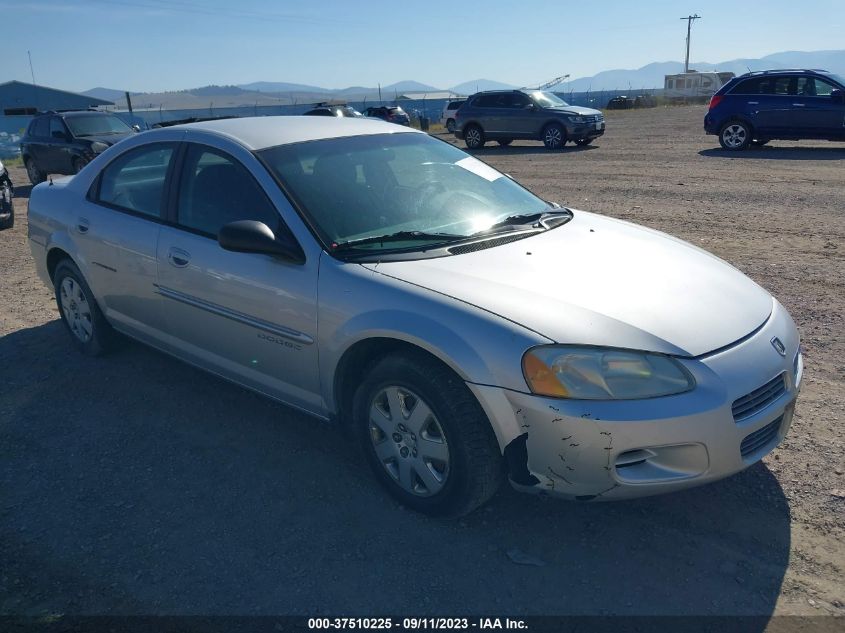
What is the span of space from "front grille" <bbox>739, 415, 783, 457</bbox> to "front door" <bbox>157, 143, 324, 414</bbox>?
1.88 m

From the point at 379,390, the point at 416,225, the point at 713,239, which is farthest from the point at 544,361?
the point at 713,239

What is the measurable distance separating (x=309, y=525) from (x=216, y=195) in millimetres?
1883

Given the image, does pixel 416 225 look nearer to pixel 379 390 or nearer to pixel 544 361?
pixel 379 390

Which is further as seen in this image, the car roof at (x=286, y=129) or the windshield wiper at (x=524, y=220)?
the car roof at (x=286, y=129)

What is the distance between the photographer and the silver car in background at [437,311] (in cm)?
268

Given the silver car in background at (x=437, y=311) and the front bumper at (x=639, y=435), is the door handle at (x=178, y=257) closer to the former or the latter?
the silver car in background at (x=437, y=311)

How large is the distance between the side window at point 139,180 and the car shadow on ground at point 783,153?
13.9 meters

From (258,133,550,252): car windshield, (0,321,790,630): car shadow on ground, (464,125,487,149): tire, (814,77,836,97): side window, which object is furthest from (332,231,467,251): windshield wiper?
(464,125,487,149): tire

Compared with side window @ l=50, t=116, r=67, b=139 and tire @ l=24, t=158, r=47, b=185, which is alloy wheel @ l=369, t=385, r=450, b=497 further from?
tire @ l=24, t=158, r=47, b=185

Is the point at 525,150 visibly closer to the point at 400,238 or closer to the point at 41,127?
the point at 41,127

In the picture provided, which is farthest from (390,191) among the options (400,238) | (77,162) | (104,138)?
(104,138)

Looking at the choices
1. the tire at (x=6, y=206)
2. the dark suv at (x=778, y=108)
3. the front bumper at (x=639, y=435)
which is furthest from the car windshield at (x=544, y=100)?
the front bumper at (x=639, y=435)

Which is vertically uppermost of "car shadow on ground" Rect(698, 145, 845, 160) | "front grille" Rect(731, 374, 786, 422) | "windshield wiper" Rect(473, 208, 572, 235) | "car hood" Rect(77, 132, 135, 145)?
"car hood" Rect(77, 132, 135, 145)

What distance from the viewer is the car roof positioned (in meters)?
3.94
